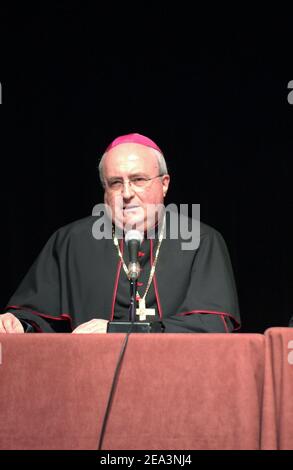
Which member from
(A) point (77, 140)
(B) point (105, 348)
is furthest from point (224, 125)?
(B) point (105, 348)

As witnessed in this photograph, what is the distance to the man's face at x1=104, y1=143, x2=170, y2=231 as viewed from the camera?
3314 millimetres

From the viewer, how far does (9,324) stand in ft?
8.95

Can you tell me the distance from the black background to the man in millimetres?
905

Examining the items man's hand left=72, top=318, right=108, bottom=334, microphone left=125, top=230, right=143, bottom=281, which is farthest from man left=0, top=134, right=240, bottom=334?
microphone left=125, top=230, right=143, bottom=281

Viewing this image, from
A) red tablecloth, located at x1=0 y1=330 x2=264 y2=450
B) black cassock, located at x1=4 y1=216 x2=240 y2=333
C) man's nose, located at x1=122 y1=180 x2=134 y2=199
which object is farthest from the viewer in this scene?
man's nose, located at x1=122 y1=180 x2=134 y2=199

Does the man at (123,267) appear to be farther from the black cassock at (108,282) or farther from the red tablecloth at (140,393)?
the red tablecloth at (140,393)

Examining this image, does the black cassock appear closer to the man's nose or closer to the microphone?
the man's nose

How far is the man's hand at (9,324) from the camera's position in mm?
2685

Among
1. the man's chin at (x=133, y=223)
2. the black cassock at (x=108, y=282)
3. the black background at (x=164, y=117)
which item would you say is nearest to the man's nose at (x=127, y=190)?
the man's chin at (x=133, y=223)

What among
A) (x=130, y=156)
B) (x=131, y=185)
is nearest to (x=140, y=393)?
(x=131, y=185)

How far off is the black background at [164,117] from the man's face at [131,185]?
1.02 metres

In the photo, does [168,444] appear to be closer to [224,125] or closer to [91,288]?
[91,288]

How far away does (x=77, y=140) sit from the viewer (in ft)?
14.7
